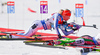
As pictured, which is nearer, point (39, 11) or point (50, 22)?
point (50, 22)

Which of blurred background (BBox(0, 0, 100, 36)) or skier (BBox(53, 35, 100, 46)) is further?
blurred background (BBox(0, 0, 100, 36))

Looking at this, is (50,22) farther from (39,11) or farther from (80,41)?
(39,11)

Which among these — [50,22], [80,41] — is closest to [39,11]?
[50,22]

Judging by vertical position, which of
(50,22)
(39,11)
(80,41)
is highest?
(39,11)

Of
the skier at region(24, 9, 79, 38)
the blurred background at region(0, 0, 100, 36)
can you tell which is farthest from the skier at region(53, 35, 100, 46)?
the blurred background at region(0, 0, 100, 36)

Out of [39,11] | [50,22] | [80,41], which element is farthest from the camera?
[39,11]

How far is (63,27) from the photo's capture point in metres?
7.55

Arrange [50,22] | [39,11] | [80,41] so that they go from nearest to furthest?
1. [80,41]
2. [50,22]
3. [39,11]

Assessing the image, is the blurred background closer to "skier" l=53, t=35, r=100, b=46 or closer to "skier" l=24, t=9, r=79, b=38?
"skier" l=24, t=9, r=79, b=38

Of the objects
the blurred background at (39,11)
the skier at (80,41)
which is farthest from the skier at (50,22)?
the blurred background at (39,11)

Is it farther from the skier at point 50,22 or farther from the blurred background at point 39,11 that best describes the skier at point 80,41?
the blurred background at point 39,11

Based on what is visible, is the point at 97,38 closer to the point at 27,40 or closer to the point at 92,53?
the point at 92,53

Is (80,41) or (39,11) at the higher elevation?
(39,11)

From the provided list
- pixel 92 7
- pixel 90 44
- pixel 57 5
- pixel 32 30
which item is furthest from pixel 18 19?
pixel 90 44
